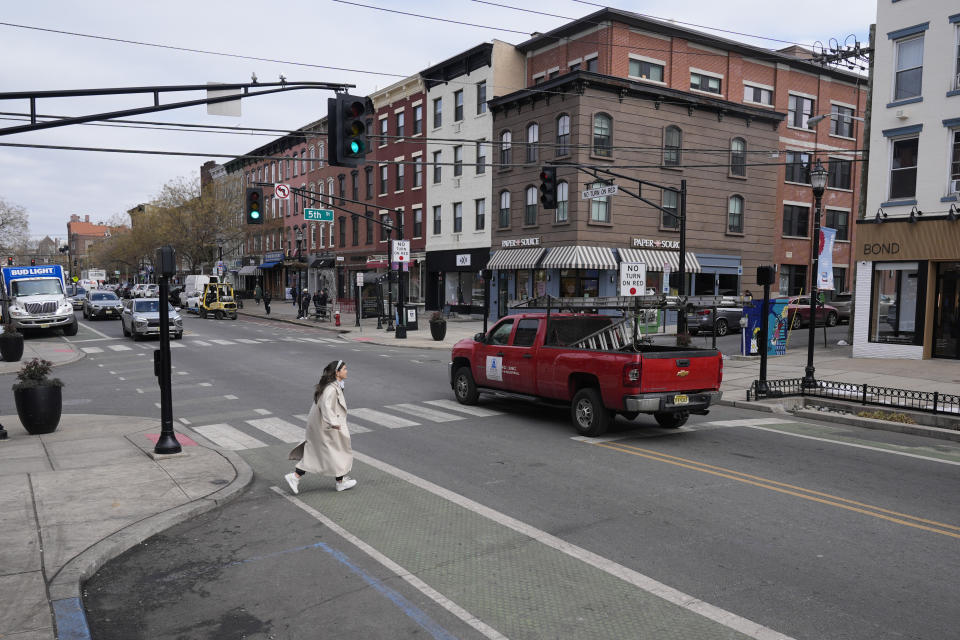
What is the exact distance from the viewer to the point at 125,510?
22.4 ft

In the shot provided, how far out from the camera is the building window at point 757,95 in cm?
3732

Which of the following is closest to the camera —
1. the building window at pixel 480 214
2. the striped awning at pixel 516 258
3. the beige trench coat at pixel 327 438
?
the beige trench coat at pixel 327 438

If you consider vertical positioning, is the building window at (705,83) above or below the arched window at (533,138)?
above

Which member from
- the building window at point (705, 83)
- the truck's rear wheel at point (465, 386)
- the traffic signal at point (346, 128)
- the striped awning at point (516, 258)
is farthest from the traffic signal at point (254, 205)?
the building window at point (705, 83)

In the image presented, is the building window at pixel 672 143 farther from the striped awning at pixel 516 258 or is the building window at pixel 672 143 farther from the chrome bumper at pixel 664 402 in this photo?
the chrome bumper at pixel 664 402

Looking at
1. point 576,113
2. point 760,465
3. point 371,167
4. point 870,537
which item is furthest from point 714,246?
point 870,537

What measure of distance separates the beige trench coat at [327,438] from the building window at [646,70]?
3025cm

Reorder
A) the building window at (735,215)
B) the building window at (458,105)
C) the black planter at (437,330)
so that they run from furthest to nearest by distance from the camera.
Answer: the building window at (458,105), the building window at (735,215), the black planter at (437,330)

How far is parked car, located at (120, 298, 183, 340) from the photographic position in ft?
86.0

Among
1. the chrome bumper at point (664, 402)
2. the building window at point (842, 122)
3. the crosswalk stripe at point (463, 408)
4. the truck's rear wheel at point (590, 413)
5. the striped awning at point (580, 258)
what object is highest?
the building window at point (842, 122)

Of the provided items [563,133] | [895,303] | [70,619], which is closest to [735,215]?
[563,133]

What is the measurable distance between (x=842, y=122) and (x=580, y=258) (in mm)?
21856

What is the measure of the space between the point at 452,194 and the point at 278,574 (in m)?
36.2

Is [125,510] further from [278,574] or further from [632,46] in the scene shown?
[632,46]
